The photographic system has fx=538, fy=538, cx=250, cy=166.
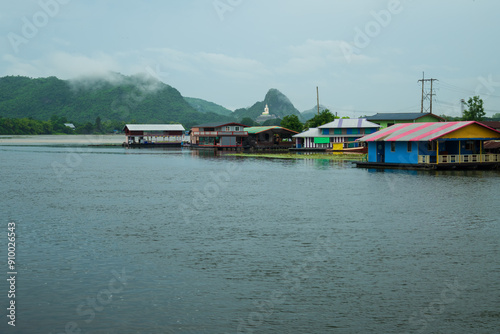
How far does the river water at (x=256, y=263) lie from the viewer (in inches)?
566

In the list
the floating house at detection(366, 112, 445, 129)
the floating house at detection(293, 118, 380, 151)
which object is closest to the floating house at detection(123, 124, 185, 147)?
the floating house at detection(293, 118, 380, 151)

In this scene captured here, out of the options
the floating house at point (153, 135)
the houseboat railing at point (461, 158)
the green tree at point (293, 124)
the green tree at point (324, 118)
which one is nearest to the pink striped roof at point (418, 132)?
the houseboat railing at point (461, 158)

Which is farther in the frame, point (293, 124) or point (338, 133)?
point (293, 124)

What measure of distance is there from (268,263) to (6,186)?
36141 millimetres

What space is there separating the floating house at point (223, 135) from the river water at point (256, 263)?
356ft

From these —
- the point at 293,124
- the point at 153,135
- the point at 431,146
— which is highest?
the point at 293,124

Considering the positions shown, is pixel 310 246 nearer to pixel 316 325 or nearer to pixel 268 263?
pixel 268 263

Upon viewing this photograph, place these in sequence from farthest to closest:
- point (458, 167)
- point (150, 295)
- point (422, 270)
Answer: point (458, 167)
point (422, 270)
point (150, 295)

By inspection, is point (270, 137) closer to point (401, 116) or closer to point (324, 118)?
point (324, 118)

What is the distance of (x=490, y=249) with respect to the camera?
21984 mm

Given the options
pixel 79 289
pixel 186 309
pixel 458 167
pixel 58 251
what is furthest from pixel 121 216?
pixel 458 167

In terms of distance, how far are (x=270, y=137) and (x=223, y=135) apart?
13029 millimetres

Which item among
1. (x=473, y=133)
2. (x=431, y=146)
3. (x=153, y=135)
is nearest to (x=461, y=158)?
(x=473, y=133)

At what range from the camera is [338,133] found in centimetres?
12056
